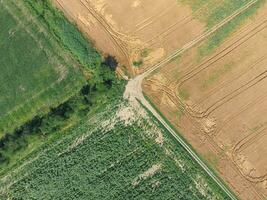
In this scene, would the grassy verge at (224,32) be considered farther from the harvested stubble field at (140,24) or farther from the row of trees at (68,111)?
the row of trees at (68,111)

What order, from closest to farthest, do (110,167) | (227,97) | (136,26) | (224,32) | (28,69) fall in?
1. (110,167)
2. (28,69)
3. (227,97)
4. (136,26)
5. (224,32)

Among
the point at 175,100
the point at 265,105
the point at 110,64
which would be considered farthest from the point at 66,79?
the point at 265,105

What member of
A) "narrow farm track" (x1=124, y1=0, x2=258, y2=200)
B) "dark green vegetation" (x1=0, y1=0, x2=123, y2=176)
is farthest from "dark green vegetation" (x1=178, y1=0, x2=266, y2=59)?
"dark green vegetation" (x1=0, y1=0, x2=123, y2=176)

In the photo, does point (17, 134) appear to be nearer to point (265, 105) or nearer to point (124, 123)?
point (124, 123)

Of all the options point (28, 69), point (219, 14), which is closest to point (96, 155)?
point (28, 69)

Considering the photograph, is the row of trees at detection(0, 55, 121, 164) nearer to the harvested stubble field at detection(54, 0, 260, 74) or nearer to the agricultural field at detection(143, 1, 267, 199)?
the harvested stubble field at detection(54, 0, 260, 74)

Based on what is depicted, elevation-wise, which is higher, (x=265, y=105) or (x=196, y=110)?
(x=196, y=110)

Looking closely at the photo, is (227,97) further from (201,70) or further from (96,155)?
(96,155)
